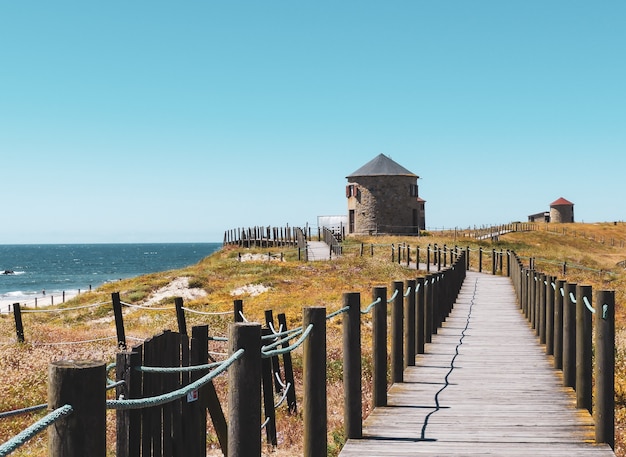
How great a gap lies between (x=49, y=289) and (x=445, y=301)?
275 ft

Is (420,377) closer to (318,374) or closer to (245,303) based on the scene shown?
(318,374)

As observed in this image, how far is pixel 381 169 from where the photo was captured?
66.6 meters

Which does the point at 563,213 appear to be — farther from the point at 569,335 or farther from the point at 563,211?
the point at 569,335

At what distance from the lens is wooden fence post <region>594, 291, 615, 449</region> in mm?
6742

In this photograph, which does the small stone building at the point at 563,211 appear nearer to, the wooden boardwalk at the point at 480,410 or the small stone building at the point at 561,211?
the small stone building at the point at 561,211

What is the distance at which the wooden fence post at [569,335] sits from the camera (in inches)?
345

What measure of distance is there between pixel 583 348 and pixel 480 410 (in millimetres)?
1264

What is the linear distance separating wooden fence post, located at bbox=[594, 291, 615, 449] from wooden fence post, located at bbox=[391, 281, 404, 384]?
9.08 feet

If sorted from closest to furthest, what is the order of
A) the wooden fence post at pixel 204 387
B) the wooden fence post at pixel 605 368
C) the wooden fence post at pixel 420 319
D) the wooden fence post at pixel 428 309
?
the wooden fence post at pixel 204 387
the wooden fence post at pixel 605 368
the wooden fence post at pixel 420 319
the wooden fence post at pixel 428 309

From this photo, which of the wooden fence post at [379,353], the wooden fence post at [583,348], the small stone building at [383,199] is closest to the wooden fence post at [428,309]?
the wooden fence post at [379,353]

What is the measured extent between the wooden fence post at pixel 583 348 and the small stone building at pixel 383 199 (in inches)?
2269

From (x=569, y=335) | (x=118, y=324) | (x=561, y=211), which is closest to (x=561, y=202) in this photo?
(x=561, y=211)

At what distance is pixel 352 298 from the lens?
6.96 meters

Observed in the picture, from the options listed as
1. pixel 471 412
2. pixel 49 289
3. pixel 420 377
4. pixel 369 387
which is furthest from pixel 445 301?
pixel 49 289
